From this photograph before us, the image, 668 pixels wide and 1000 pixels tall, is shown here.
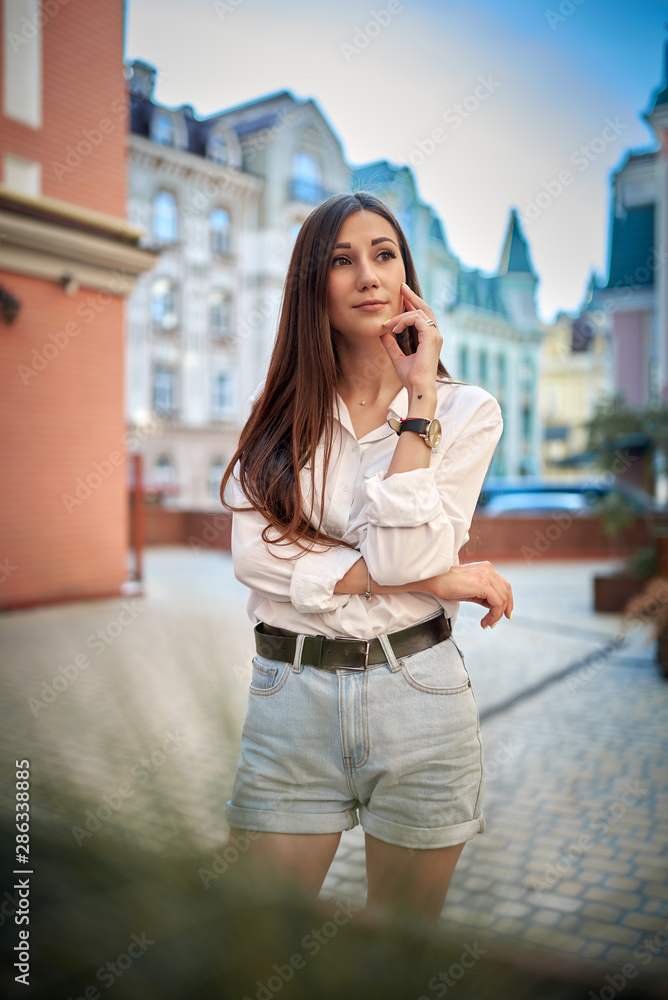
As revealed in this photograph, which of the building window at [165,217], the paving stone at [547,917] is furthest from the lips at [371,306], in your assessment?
the building window at [165,217]

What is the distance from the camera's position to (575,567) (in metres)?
14.3

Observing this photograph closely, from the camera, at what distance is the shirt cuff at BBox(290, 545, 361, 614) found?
1365mm

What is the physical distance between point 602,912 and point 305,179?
3143cm

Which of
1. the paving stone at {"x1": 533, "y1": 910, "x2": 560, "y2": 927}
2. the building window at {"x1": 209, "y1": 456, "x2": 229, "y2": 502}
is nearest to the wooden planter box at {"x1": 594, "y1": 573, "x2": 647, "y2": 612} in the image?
the paving stone at {"x1": 533, "y1": 910, "x2": 560, "y2": 927}

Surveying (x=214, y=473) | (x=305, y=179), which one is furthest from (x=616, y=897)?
(x=305, y=179)

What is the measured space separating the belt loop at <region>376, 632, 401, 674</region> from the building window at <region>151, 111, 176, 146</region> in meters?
29.1

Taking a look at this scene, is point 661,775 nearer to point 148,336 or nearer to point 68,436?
point 68,436

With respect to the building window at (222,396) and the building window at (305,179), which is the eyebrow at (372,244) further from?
the building window at (305,179)

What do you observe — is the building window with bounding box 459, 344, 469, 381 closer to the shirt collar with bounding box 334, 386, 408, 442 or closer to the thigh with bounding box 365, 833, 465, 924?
the shirt collar with bounding box 334, 386, 408, 442

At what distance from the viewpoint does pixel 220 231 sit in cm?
2977

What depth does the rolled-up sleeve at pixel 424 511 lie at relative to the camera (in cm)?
130

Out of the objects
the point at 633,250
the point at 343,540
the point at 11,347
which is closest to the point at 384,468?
the point at 343,540

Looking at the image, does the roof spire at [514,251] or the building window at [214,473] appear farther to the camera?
the building window at [214,473]

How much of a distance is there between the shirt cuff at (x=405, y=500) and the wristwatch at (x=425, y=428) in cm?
6
